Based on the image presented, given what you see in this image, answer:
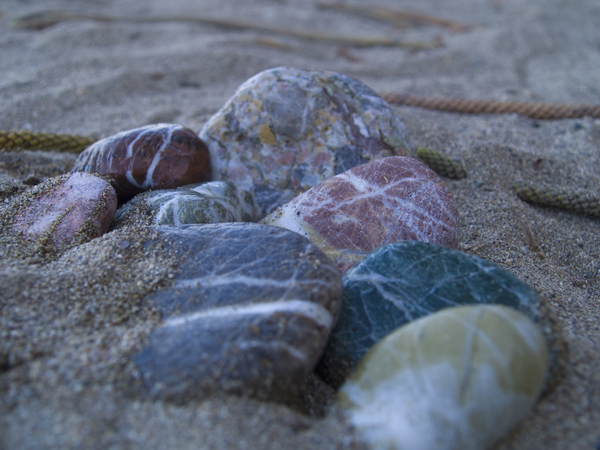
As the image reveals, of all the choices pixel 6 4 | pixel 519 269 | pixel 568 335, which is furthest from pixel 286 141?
pixel 6 4

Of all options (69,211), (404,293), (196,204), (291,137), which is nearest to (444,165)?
(291,137)

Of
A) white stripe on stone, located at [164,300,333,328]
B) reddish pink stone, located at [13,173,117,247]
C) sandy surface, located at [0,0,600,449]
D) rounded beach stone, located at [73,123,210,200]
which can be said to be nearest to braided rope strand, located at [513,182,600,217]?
sandy surface, located at [0,0,600,449]

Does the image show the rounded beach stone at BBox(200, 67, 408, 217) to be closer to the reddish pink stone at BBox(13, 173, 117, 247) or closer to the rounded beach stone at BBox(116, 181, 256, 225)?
the rounded beach stone at BBox(116, 181, 256, 225)

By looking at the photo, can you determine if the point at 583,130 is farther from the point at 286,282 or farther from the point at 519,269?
the point at 286,282

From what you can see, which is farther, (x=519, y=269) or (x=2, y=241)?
(x=519, y=269)

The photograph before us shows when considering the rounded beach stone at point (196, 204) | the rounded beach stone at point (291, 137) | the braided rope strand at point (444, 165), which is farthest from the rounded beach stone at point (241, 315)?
the braided rope strand at point (444, 165)

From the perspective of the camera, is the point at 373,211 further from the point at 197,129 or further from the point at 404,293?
the point at 197,129
